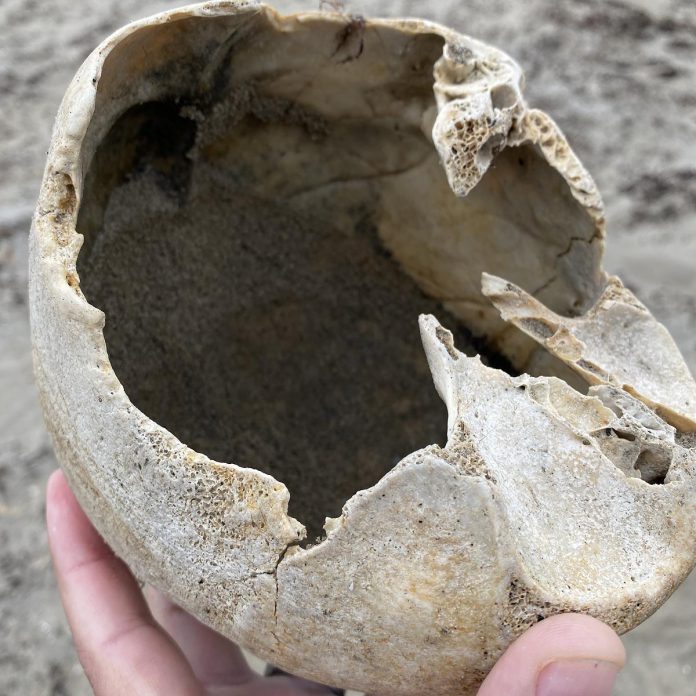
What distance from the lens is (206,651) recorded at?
1279 millimetres

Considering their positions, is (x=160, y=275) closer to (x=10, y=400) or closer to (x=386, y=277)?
(x=386, y=277)

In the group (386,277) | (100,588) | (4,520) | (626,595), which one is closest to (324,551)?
(626,595)

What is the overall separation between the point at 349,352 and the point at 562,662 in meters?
0.83

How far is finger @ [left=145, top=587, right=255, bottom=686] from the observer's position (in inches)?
49.0

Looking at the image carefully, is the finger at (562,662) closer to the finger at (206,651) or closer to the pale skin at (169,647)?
the pale skin at (169,647)

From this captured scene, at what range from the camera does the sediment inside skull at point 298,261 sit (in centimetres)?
122

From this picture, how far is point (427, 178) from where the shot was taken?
1395mm

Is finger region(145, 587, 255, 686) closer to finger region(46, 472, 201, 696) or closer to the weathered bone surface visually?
finger region(46, 472, 201, 696)

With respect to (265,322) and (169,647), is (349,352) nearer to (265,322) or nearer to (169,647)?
(265,322)

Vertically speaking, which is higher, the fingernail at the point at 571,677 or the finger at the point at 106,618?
the fingernail at the point at 571,677

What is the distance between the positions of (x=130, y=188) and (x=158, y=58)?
0.73 feet

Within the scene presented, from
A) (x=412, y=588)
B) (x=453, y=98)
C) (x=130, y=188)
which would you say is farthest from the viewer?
(x=130, y=188)

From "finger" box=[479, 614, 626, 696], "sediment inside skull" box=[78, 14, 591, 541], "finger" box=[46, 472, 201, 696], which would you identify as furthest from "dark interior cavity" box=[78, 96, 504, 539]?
"finger" box=[479, 614, 626, 696]

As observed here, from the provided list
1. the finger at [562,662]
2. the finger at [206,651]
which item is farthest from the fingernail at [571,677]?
the finger at [206,651]
